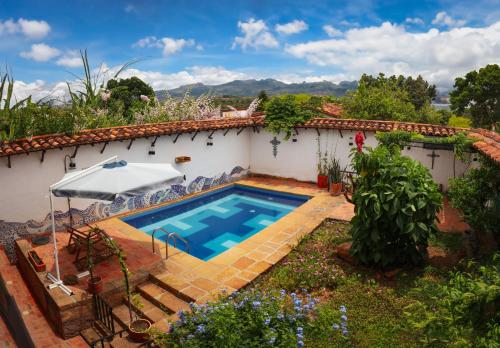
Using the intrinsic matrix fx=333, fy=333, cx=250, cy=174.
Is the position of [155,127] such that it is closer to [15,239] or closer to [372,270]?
[15,239]

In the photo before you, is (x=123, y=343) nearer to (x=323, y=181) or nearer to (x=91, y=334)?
(x=91, y=334)

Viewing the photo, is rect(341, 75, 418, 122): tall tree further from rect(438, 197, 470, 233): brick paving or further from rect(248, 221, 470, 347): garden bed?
rect(248, 221, 470, 347): garden bed

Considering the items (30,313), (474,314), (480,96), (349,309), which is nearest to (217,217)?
(30,313)

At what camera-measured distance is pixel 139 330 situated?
5.38 meters

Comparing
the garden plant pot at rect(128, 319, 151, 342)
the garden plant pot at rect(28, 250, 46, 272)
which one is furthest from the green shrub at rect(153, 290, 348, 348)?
the garden plant pot at rect(28, 250, 46, 272)

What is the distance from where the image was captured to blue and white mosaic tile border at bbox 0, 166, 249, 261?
349 inches

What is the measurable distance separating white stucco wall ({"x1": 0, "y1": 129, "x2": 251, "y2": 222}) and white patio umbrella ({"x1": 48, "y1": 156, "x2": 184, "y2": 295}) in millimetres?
2127

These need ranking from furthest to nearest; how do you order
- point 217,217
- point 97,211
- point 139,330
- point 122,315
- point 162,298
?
point 217,217 → point 97,211 → point 162,298 → point 122,315 → point 139,330

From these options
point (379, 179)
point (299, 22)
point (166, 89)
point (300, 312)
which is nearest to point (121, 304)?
point (300, 312)

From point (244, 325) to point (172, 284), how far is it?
2.39m

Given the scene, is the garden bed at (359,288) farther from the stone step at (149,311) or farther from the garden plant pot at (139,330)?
the garden plant pot at (139,330)

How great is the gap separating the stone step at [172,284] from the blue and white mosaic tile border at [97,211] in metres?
4.44

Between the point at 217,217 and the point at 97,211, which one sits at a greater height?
the point at 97,211

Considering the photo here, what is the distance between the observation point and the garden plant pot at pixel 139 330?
533 centimetres
